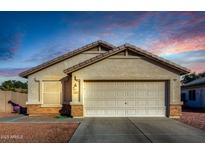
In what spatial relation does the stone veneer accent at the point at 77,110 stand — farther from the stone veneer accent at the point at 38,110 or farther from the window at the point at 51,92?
the window at the point at 51,92

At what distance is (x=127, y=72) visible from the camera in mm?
18062

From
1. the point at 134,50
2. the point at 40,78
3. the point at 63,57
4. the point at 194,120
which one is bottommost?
the point at 194,120

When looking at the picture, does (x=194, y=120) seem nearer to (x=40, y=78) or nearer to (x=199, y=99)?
(x=40, y=78)

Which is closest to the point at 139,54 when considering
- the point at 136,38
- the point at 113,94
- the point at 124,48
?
the point at 124,48

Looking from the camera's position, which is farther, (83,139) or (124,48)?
(124,48)

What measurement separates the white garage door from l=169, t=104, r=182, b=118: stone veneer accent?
1.52 ft

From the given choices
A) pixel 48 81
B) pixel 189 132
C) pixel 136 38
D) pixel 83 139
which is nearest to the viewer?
pixel 83 139

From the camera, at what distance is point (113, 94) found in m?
18.1

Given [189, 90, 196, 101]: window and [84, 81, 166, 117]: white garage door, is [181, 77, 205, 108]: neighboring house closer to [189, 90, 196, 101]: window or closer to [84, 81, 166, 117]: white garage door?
[189, 90, 196, 101]: window

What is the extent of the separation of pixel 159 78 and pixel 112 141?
8.98 meters

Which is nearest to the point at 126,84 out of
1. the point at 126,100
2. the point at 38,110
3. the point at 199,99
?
the point at 126,100

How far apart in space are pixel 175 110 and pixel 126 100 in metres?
3.05

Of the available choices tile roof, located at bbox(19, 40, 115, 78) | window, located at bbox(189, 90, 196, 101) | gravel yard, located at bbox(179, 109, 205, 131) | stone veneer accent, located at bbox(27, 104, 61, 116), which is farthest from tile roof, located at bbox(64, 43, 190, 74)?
window, located at bbox(189, 90, 196, 101)

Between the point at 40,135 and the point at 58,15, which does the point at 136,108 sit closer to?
the point at 40,135
